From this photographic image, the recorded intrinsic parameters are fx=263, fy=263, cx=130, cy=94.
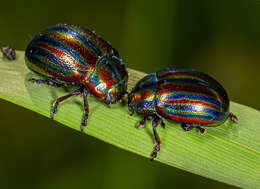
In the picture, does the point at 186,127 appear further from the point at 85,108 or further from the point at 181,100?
the point at 85,108

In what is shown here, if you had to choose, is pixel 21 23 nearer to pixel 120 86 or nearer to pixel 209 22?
pixel 120 86

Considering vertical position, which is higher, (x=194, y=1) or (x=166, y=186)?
(x=194, y=1)

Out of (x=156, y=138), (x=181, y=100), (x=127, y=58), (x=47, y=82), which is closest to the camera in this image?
(x=156, y=138)

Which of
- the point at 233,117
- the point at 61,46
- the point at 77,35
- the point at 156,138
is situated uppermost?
the point at 77,35

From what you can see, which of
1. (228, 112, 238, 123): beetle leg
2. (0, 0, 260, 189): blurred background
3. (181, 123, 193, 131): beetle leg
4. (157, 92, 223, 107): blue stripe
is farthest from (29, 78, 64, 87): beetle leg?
(228, 112, 238, 123): beetle leg

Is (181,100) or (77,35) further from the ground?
(77,35)

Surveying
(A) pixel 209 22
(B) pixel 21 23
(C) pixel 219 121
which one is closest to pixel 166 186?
(C) pixel 219 121

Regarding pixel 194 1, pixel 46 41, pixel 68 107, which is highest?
pixel 194 1

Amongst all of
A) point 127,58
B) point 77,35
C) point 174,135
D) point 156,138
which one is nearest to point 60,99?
point 77,35
